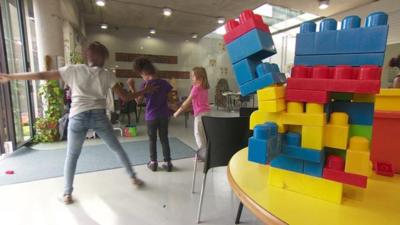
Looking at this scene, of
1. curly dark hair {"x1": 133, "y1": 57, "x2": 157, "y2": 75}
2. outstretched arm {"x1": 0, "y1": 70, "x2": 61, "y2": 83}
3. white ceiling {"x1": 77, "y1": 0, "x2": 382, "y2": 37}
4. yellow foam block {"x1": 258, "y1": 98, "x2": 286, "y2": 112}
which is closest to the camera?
yellow foam block {"x1": 258, "y1": 98, "x2": 286, "y2": 112}

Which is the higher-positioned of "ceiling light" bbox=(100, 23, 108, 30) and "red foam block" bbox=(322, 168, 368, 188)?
"ceiling light" bbox=(100, 23, 108, 30)

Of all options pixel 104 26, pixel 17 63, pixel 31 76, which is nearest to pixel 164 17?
pixel 104 26

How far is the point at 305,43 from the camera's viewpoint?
2.32 ft

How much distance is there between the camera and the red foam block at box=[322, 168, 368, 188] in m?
0.57

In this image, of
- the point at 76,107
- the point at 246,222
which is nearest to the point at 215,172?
the point at 246,222

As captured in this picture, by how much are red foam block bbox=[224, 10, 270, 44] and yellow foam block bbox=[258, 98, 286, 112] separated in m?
0.23

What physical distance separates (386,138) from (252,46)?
70cm

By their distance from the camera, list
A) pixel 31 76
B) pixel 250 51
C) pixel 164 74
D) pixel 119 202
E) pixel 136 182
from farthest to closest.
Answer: pixel 164 74 → pixel 136 182 → pixel 119 202 → pixel 31 76 → pixel 250 51

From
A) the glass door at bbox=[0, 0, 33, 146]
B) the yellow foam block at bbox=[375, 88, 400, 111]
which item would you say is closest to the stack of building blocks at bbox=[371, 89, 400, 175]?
the yellow foam block at bbox=[375, 88, 400, 111]

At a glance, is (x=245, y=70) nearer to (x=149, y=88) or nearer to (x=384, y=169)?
(x=384, y=169)

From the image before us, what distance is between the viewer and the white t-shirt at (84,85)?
1981 mm

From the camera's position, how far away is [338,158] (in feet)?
2.03

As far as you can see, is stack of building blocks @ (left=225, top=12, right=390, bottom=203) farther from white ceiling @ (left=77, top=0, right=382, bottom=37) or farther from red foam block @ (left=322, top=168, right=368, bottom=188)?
white ceiling @ (left=77, top=0, right=382, bottom=37)

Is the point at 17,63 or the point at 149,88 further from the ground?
the point at 17,63
